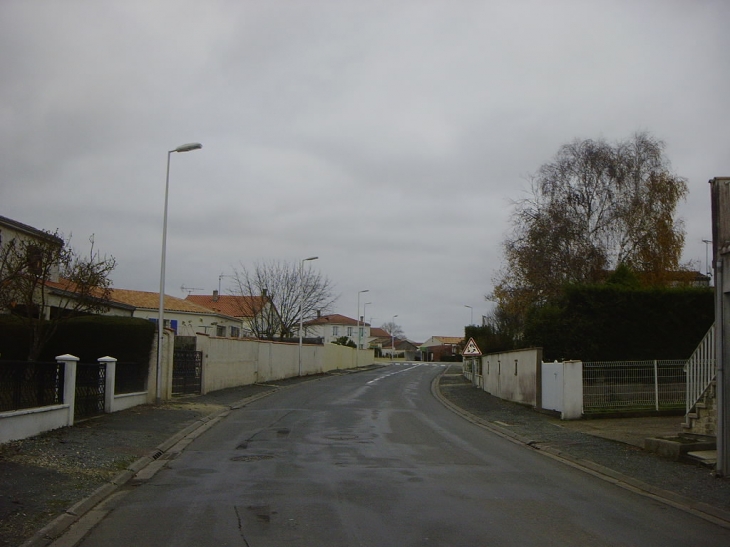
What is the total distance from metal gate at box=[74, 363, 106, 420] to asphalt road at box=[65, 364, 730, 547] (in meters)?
3.43

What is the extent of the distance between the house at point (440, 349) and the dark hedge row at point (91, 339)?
241 feet

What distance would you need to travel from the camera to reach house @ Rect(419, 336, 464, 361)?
105 m

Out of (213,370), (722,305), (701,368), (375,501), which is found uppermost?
(722,305)

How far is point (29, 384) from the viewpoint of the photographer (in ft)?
44.1

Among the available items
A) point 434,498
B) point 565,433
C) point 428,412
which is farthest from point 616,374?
point 434,498

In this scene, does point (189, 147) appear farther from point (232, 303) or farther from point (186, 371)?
point (232, 303)

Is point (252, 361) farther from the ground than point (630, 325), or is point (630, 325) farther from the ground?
point (630, 325)

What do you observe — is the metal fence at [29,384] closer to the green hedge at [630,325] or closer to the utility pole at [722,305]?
the utility pole at [722,305]

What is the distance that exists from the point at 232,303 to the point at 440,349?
7505 cm

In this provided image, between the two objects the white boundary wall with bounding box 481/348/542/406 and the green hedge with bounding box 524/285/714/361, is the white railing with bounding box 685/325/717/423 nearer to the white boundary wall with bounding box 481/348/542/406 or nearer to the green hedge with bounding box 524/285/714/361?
the white boundary wall with bounding box 481/348/542/406

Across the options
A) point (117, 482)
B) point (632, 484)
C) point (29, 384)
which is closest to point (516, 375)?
point (632, 484)

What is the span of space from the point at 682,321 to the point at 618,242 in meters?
11.9

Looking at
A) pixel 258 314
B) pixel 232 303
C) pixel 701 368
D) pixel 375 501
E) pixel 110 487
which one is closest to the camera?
pixel 375 501

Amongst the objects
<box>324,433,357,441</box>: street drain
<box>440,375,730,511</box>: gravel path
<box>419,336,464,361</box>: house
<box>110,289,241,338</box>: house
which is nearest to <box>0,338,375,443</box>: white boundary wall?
<box>324,433,357,441</box>: street drain
